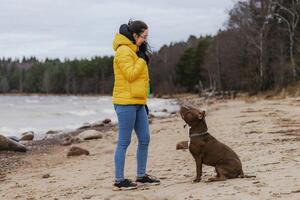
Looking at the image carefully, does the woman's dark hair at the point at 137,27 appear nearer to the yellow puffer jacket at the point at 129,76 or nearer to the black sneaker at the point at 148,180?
the yellow puffer jacket at the point at 129,76

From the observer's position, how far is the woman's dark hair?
6.66 m

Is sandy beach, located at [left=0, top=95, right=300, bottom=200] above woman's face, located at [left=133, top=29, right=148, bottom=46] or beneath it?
beneath

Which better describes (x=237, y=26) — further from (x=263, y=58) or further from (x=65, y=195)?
(x=65, y=195)

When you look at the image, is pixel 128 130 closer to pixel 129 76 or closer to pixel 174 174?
pixel 129 76

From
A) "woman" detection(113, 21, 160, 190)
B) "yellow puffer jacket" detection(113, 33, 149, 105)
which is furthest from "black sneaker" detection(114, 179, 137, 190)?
"yellow puffer jacket" detection(113, 33, 149, 105)

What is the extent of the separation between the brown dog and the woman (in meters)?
0.59

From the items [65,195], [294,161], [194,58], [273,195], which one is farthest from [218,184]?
[194,58]

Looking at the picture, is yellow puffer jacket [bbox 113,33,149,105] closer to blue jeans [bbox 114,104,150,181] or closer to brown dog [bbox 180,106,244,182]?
blue jeans [bbox 114,104,150,181]

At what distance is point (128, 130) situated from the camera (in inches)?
264

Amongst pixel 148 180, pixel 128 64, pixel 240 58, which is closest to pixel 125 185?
pixel 148 180

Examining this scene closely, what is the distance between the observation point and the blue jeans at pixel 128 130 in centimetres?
661

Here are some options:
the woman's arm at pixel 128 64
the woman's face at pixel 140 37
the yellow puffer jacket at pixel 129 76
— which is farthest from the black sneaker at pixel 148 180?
the woman's face at pixel 140 37

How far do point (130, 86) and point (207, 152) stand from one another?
51.0 inches

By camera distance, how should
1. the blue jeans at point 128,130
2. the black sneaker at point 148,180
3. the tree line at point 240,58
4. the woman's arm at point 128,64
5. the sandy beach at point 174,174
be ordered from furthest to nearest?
Answer: the tree line at point 240,58, the black sneaker at point 148,180, the blue jeans at point 128,130, the woman's arm at point 128,64, the sandy beach at point 174,174
